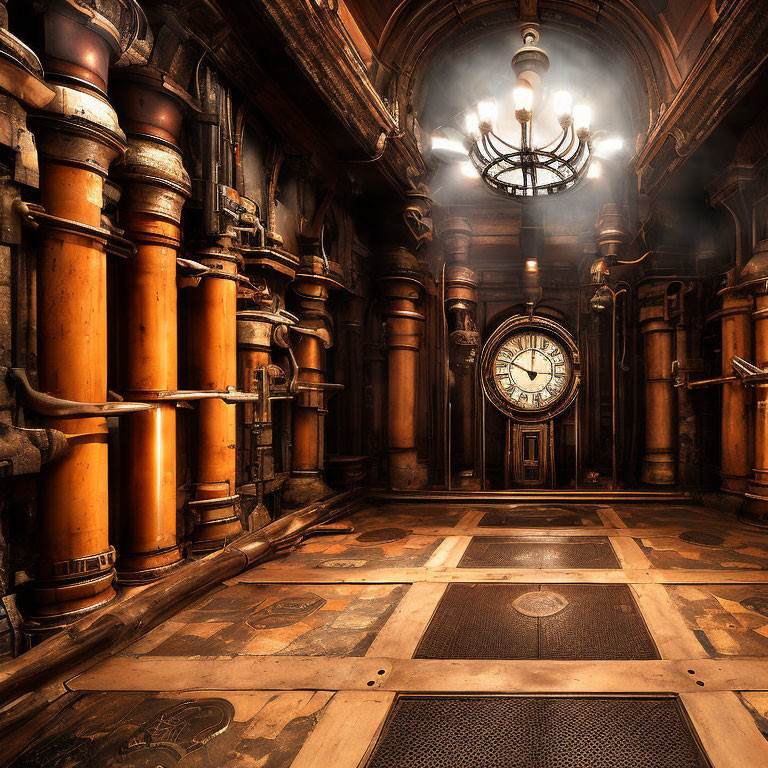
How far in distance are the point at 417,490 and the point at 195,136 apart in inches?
198

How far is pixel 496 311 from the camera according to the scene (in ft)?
26.9

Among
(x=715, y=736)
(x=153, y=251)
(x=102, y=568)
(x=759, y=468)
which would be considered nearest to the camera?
(x=715, y=736)

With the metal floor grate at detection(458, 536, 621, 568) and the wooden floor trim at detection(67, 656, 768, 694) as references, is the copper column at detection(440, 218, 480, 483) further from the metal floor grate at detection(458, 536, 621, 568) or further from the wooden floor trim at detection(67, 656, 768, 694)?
the wooden floor trim at detection(67, 656, 768, 694)

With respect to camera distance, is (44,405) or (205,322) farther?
(205,322)

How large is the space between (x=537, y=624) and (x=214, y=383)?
8.79 ft

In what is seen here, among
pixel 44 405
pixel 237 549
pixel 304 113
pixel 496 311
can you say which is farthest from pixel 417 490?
pixel 44 405

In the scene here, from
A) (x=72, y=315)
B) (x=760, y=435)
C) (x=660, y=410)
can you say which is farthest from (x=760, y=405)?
(x=72, y=315)

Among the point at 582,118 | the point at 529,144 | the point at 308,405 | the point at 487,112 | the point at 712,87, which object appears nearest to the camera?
the point at 712,87

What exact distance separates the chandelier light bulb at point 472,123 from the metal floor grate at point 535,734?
25.6 feet

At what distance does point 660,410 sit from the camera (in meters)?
7.02

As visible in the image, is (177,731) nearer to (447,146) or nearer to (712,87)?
(712,87)

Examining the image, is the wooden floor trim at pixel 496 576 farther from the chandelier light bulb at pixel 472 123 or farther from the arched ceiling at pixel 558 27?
the chandelier light bulb at pixel 472 123

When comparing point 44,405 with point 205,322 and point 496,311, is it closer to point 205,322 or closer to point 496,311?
point 205,322

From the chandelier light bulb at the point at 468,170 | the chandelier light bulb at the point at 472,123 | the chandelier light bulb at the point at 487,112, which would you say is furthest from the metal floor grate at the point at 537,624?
the chandelier light bulb at the point at 472,123
